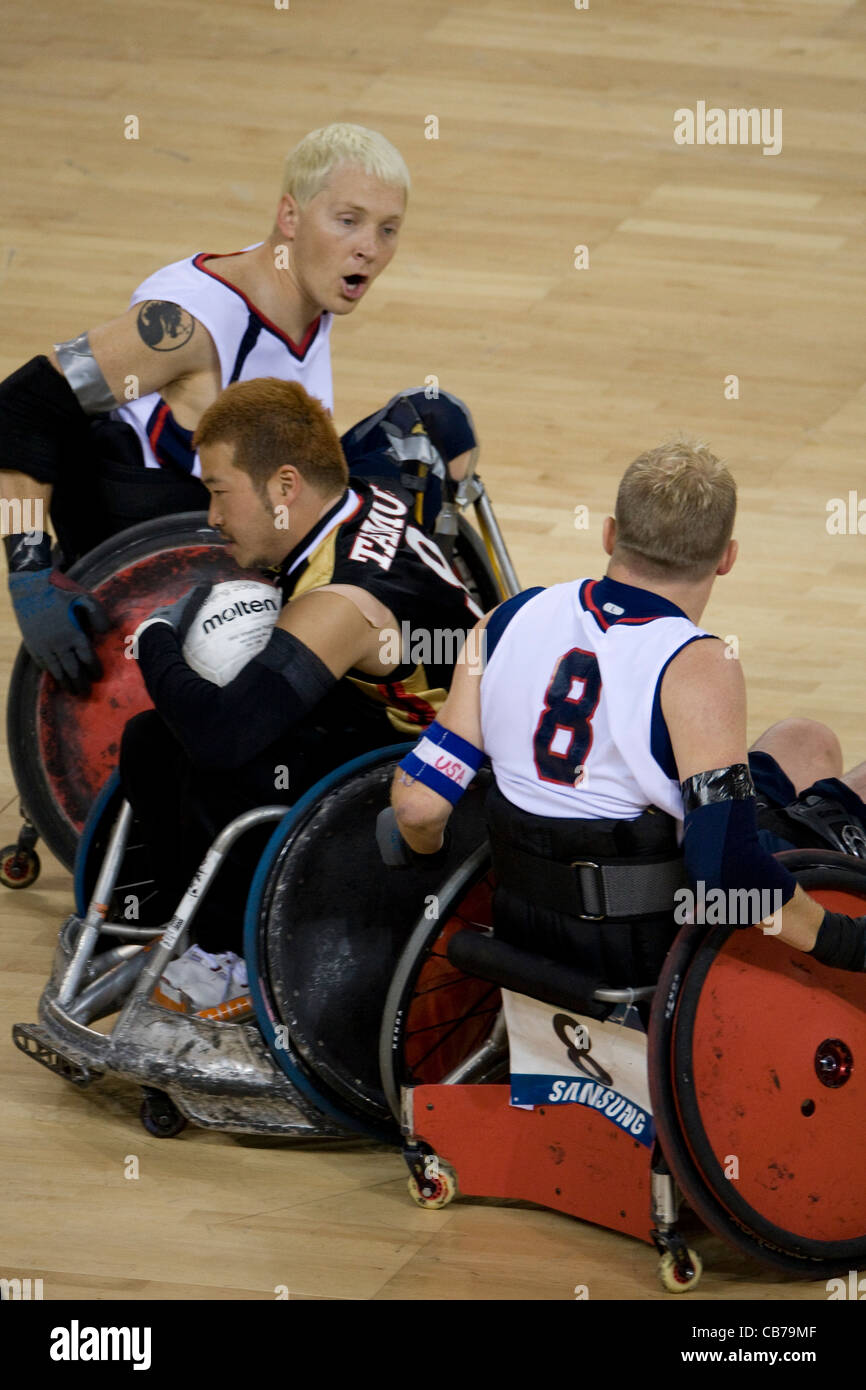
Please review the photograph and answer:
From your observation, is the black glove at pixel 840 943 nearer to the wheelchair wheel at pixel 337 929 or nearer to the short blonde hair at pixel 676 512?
the short blonde hair at pixel 676 512

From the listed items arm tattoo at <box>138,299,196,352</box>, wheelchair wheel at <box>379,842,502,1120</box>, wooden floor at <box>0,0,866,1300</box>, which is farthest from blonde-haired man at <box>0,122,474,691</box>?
wheelchair wheel at <box>379,842,502,1120</box>

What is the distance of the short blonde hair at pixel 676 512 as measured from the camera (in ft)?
8.91

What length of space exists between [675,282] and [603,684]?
511 centimetres

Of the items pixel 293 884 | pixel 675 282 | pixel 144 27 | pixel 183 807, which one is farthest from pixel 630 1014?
pixel 144 27

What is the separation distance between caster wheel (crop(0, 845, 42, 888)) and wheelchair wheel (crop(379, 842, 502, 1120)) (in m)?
1.25

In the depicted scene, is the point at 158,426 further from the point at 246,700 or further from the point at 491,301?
the point at 491,301

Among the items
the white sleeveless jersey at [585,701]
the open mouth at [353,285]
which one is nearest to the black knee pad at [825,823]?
the white sleeveless jersey at [585,701]

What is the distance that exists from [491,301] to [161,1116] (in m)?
4.67

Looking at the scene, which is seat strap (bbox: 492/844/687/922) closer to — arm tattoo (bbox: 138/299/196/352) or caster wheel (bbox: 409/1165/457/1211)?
caster wheel (bbox: 409/1165/457/1211)

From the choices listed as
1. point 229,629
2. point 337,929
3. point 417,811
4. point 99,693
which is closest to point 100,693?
point 99,693

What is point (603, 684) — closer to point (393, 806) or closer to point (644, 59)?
point (393, 806)

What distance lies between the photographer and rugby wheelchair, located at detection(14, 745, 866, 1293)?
2770 mm

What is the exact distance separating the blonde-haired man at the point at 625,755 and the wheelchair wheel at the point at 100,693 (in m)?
1.04

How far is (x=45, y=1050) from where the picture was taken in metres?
3.39
